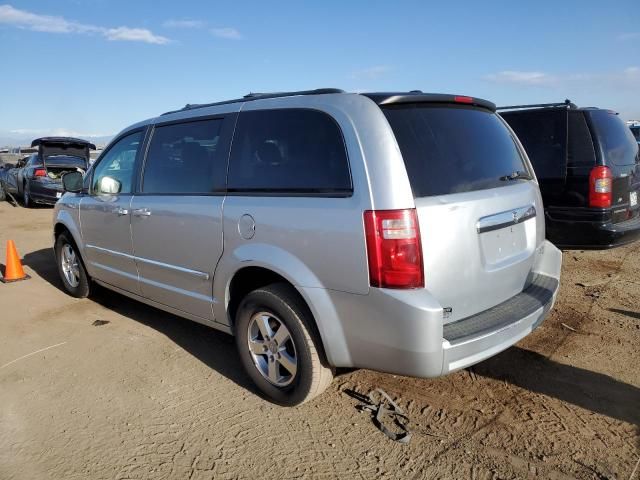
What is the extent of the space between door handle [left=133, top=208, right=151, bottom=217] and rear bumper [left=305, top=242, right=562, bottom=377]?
176cm

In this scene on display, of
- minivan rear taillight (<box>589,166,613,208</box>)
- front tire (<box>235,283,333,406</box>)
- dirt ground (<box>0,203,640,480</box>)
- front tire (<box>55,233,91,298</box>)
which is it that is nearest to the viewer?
dirt ground (<box>0,203,640,480</box>)

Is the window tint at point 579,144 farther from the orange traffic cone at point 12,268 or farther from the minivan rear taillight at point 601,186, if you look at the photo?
the orange traffic cone at point 12,268

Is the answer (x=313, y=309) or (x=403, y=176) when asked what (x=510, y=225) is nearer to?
(x=403, y=176)

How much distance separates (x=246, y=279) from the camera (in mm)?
3361

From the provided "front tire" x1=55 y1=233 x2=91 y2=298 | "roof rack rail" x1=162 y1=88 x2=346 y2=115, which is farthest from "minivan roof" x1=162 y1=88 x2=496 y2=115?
"front tire" x1=55 y1=233 x2=91 y2=298

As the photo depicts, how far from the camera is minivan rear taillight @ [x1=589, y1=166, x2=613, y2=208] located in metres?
5.07

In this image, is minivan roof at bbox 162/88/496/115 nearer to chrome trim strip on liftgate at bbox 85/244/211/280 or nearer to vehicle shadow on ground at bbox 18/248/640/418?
chrome trim strip on liftgate at bbox 85/244/211/280

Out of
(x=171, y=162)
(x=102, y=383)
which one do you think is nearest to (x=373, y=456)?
(x=102, y=383)

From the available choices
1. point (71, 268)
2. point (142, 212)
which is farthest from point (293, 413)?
point (71, 268)

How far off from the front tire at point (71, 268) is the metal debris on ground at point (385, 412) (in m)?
3.39

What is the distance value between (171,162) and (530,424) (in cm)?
305

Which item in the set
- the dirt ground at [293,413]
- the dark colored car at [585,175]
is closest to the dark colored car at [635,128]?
the dark colored car at [585,175]

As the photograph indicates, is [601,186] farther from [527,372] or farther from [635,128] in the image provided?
[635,128]

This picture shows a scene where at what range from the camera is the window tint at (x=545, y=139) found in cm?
538
